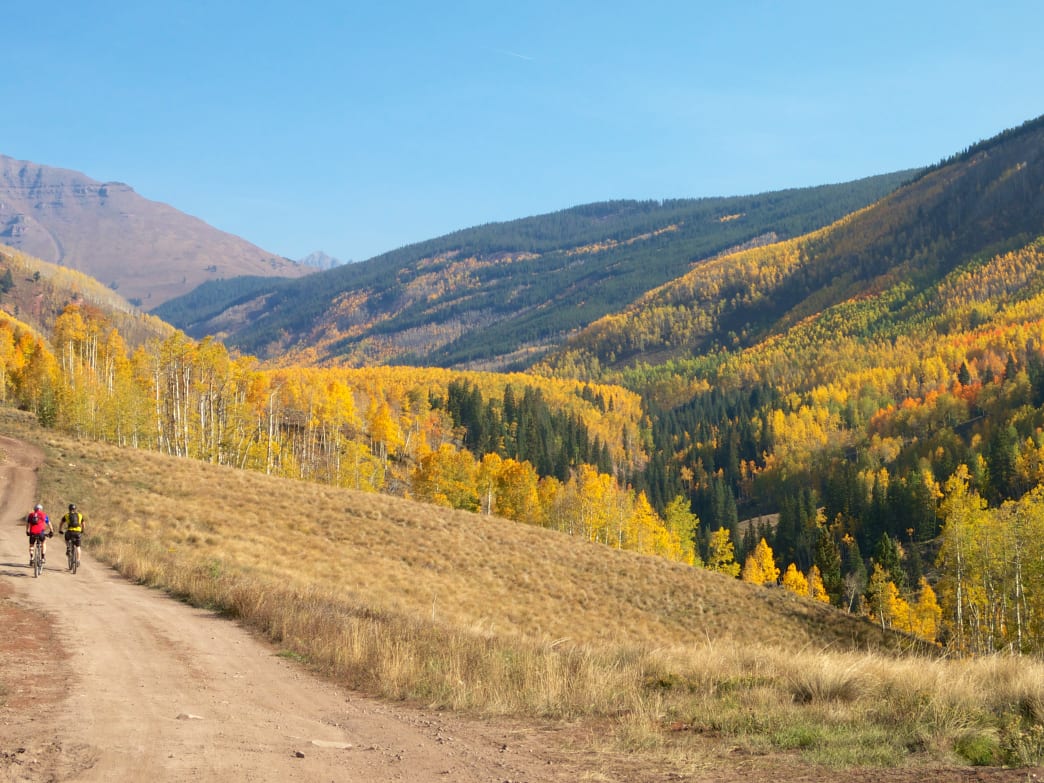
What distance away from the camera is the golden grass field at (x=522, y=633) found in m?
9.95

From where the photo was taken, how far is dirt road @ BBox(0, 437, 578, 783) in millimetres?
8094

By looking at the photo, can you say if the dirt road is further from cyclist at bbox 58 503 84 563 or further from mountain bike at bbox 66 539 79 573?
cyclist at bbox 58 503 84 563

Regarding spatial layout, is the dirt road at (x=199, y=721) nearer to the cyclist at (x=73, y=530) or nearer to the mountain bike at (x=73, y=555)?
the mountain bike at (x=73, y=555)

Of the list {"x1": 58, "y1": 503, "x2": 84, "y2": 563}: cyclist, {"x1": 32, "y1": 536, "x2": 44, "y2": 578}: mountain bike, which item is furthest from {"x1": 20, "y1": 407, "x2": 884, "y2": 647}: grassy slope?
{"x1": 32, "y1": 536, "x2": 44, "y2": 578}: mountain bike

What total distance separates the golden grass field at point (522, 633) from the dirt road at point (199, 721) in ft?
3.89

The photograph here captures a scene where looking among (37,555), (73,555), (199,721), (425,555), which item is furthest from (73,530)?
(425,555)

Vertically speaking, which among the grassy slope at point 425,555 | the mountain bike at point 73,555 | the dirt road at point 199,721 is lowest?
the grassy slope at point 425,555

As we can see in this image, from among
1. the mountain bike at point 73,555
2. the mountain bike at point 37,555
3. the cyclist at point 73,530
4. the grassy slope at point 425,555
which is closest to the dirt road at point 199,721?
the mountain bike at point 37,555

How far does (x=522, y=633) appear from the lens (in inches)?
1017

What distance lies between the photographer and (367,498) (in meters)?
54.3

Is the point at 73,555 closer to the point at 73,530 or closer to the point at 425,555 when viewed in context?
the point at 73,530

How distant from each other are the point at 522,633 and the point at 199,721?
1710cm

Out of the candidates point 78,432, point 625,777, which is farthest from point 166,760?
point 78,432

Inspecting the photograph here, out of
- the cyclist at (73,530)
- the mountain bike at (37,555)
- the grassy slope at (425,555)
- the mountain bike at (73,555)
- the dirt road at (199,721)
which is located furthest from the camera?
the grassy slope at (425,555)
